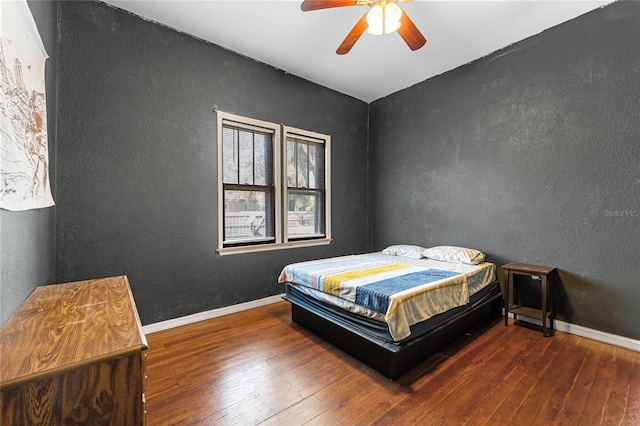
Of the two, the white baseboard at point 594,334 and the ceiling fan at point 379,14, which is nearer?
the ceiling fan at point 379,14

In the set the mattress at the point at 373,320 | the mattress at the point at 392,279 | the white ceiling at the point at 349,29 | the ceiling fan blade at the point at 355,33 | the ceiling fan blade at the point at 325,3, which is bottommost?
the mattress at the point at 373,320

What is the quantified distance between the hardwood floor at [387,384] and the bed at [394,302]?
13cm

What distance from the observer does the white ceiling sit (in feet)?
8.29

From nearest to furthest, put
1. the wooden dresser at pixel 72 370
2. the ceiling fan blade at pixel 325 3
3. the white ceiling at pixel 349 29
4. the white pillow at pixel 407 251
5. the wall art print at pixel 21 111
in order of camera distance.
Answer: the wooden dresser at pixel 72 370
the wall art print at pixel 21 111
the ceiling fan blade at pixel 325 3
the white ceiling at pixel 349 29
the white pillow at pixel 407 251

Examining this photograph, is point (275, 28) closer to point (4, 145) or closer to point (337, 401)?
point (4, 145)

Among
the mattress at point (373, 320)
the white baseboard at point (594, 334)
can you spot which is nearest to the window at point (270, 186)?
the mattress at point (373, 320)

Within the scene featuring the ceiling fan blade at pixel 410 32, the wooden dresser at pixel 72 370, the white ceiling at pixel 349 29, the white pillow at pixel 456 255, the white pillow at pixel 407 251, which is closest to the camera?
the wooden dresser at pixel 72 370

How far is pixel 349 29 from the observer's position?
2838mm

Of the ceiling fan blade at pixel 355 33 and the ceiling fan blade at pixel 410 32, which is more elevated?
the ceiling fan blade at pixel 355 33

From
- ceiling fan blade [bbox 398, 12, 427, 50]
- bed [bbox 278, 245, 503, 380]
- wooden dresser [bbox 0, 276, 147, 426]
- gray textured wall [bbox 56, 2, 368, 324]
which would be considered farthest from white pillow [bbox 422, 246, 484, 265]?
wooden dresser [bbox 0, 276, 147, 426]

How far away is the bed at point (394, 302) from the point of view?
78.7 inches

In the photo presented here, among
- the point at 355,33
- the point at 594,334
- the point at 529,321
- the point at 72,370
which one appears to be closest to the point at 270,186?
the point at 355,33

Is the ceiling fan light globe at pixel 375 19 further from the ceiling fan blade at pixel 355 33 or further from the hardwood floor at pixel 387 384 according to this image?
the hardwood floor at pixel 387 384

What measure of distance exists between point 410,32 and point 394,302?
2.24 m
